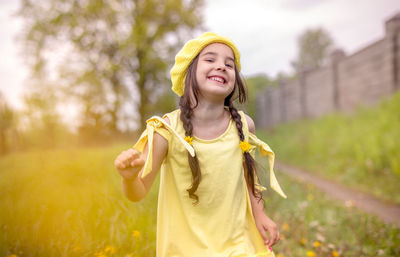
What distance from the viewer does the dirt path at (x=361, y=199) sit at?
3.89 m

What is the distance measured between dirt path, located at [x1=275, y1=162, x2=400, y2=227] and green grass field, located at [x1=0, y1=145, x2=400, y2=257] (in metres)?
0.39

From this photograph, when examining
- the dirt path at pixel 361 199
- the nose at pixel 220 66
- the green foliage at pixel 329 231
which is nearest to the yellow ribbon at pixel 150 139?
the nose at pixel 220 66

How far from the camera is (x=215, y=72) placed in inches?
61.1

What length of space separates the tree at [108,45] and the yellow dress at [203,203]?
447 inches

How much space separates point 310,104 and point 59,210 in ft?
45.0

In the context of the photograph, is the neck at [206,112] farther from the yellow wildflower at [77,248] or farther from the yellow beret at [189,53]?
the yellow wildflower at [77,248]

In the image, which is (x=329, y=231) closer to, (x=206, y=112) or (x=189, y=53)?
(x=206, y=112)

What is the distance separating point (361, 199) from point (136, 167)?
460cm

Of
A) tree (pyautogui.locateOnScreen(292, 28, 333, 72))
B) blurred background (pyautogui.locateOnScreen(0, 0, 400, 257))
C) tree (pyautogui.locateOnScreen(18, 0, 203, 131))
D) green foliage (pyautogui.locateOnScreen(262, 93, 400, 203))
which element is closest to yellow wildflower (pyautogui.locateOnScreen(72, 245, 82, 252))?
blurred background (pyautogui.locateOnScreen(0, 0, 400, 257))

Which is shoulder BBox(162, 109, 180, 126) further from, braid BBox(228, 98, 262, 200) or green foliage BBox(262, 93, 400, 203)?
green foliage BBox(262, 93, 400, 203)

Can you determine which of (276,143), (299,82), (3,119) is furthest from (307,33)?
(3,119)

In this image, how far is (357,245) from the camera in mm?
2816

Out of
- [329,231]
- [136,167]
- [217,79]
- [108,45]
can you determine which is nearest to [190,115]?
[217,79]

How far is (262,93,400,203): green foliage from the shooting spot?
537 cm
